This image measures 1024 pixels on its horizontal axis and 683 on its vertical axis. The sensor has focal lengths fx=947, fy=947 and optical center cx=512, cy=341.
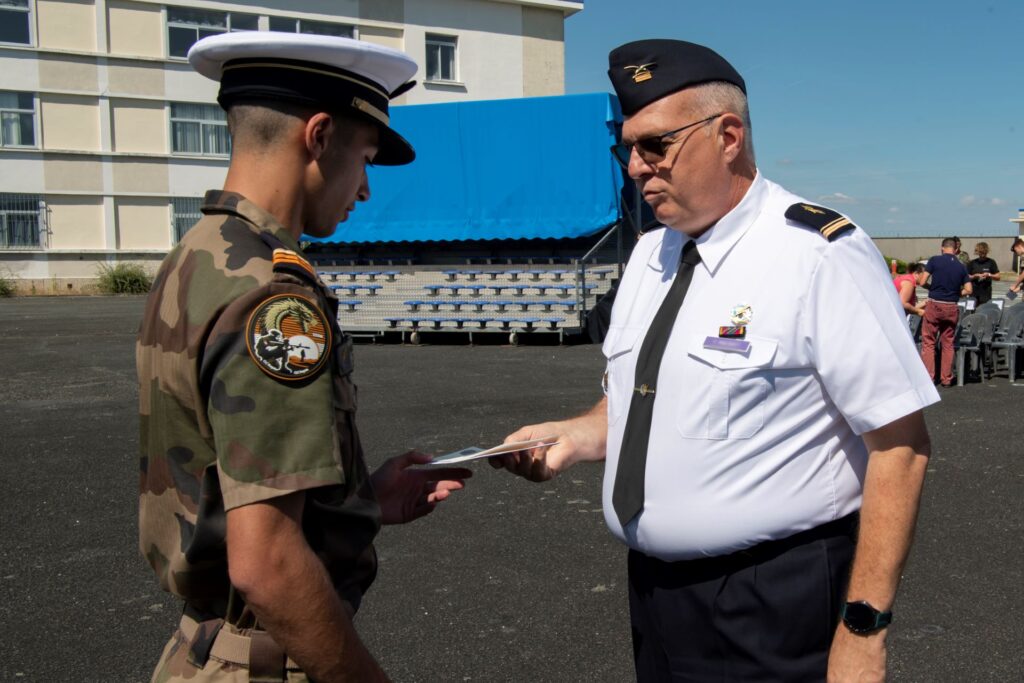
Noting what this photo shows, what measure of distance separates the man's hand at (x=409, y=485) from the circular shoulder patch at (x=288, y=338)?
2.19 feet

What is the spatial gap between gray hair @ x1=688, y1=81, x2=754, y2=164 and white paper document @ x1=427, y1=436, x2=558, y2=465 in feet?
3.11

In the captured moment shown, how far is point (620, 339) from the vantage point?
8.43 feet

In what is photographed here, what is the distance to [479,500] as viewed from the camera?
20.6 ft

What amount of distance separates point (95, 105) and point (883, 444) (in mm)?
36250

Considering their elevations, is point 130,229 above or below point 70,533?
above

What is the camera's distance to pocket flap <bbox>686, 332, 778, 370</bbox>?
2129 millimetres

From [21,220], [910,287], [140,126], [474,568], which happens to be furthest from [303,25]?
[474,568]

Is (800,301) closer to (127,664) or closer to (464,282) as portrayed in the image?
(127,664)

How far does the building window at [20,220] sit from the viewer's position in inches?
1312

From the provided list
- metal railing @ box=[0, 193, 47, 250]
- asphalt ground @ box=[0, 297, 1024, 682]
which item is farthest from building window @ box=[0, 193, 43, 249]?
asphalt ground @ box=[0, 297, 1024, 682]

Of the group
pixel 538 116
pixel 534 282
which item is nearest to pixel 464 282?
pixel 534 282

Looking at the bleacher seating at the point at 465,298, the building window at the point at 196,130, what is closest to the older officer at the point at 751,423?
the bleacher seating at the point at 465,298

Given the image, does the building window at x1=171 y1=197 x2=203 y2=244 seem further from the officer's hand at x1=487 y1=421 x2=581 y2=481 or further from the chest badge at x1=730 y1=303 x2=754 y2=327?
the chest badge at x1=730 y1=303 x2=754 y2=327

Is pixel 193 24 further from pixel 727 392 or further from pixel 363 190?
pixel 727 392
